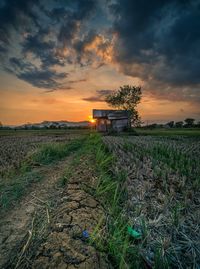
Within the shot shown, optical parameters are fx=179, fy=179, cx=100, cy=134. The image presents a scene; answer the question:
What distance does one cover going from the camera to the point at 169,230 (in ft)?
7.19

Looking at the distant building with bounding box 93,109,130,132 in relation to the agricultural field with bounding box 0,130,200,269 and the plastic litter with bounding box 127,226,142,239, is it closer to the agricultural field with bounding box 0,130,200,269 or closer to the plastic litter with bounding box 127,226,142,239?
the agricultural field with bounding box 0,130,200,269

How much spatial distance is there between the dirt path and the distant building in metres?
33.5

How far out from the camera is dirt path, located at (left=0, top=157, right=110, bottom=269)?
152 cm

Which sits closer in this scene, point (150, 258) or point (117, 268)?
point (117, 268)

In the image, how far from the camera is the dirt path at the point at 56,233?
152cm

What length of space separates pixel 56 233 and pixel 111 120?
116 feet

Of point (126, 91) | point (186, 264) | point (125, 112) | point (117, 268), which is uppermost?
point (126, 91)

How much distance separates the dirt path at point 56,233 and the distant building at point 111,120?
33.5m

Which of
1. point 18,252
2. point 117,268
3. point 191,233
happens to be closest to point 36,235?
point 18,252

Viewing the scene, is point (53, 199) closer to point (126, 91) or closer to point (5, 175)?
point (5, 175)

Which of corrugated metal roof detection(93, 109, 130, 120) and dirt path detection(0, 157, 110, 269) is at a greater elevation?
corrugated metal roof detection(93, 109, 130, 120)

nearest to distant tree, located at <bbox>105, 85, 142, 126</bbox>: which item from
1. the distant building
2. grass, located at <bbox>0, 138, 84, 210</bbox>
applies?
the distant building

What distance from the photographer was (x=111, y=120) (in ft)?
121

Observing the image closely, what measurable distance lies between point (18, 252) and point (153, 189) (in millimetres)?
2423
